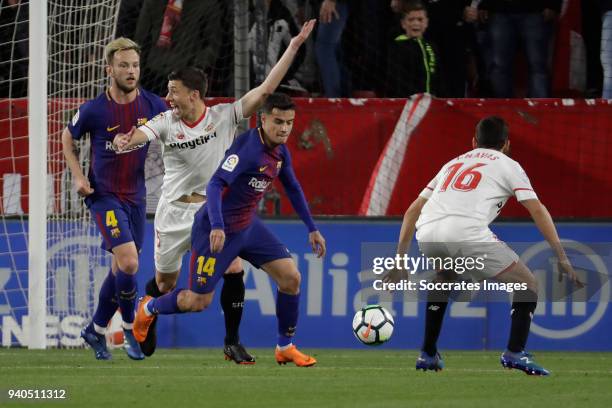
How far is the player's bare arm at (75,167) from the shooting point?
32.5 feet

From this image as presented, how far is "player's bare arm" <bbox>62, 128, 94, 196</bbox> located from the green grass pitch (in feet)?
3.98

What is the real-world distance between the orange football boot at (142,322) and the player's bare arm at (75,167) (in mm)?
875

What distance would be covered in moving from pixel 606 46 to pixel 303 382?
6.23m

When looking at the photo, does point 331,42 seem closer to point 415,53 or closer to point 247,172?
point 415,53

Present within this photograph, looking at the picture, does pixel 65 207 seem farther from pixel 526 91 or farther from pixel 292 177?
pixel 526 91

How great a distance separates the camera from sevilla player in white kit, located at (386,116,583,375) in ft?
29.0

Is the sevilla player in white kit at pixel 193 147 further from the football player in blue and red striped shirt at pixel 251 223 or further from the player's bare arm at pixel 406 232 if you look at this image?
the player's bare arm at pixel 406 232

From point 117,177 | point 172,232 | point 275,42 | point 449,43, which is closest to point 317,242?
point 172,232

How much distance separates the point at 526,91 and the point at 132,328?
551 cm

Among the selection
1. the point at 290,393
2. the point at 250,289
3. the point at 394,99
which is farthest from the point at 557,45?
the point at 290,393

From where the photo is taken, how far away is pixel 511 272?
891 cm

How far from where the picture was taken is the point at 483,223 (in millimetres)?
8992

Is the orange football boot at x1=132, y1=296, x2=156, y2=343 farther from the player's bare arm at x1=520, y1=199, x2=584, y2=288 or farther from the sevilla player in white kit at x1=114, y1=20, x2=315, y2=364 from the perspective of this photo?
the player's bare arm at x1=520, y1=199, x2=584, y2=288

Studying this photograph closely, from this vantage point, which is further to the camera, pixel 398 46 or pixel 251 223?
pixel 398 46
